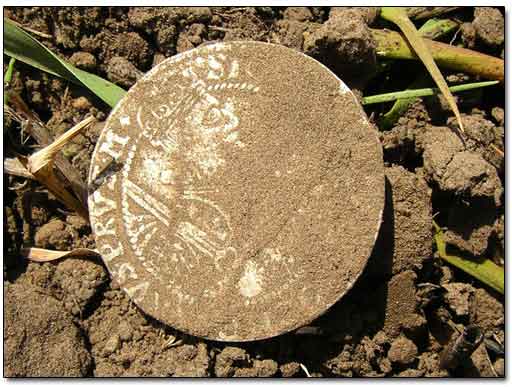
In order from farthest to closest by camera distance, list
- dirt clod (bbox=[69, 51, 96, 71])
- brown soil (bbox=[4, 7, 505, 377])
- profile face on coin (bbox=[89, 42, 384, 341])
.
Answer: dirt clod (bbox=[69, 51, 96, 71]) → brown soil (bbox=[4, 7, 505, 377]) → profile face on coin (bbox=[89, 42, 384, 341])

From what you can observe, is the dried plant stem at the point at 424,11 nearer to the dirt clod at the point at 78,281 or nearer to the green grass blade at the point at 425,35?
the green grass blade at the point at 425,35

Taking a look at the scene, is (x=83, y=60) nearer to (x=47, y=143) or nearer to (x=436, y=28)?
(x=47, y=143)

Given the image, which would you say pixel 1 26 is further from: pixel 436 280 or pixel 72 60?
pixel 436 280

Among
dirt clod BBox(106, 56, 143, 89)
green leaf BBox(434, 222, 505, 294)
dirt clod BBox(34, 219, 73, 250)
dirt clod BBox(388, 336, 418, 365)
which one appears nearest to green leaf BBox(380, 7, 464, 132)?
green leaf BBox(434, 222, 505, 294)

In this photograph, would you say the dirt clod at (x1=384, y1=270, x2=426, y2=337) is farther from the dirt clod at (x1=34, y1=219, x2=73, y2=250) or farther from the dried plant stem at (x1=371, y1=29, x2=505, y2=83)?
the dirt clod at (x1=34, y1=219, x2=73, y2=250)

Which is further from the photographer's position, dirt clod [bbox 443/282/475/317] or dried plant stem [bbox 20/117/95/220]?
dirt clod [bbox 443/282/475/317]

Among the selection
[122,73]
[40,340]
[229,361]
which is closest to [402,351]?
[229,361]
